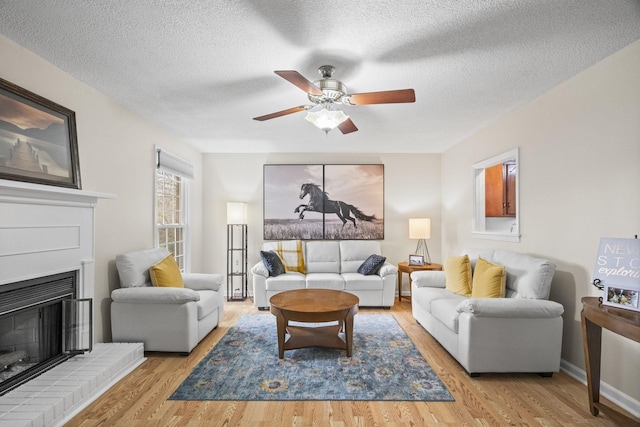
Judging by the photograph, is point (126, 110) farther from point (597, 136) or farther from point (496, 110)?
point (597, 136)

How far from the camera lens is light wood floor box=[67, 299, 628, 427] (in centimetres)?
213

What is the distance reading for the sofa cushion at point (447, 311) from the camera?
115 inches

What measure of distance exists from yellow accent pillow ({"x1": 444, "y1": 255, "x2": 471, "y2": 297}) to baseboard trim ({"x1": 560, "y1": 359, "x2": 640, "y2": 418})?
3.45 feet

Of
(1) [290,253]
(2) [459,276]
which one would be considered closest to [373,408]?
(2) [459,276]

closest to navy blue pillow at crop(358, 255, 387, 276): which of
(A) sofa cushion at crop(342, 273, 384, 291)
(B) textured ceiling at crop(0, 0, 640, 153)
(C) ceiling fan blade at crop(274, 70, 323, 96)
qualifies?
(A) sofa cushion at crop(342, 273, 384, 291)

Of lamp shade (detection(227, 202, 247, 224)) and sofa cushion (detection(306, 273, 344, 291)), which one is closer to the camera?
sofa cushion (detection(306, 273, 344, 291))

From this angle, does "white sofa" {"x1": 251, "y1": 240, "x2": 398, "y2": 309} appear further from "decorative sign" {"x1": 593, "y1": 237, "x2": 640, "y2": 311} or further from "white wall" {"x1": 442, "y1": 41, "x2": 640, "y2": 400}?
"decorative sign" {"x1": 593, "y1": 237, "x2": 640, "y2": 311}

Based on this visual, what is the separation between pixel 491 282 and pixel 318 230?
10.00ft

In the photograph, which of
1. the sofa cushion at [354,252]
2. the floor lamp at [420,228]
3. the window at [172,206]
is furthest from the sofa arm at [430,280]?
the window at [172,206]

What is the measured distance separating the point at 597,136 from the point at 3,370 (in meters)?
4.54

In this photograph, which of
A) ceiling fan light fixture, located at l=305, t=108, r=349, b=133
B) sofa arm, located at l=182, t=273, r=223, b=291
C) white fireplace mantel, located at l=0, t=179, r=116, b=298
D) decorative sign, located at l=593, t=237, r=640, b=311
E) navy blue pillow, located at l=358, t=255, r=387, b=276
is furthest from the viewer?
navy blue pillow, located at l=358, t=255, r=387, b=276

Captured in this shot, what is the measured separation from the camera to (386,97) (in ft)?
7.86

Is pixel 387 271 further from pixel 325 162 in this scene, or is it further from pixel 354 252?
pixel 325 162

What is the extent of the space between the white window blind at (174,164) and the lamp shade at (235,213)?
746mm
